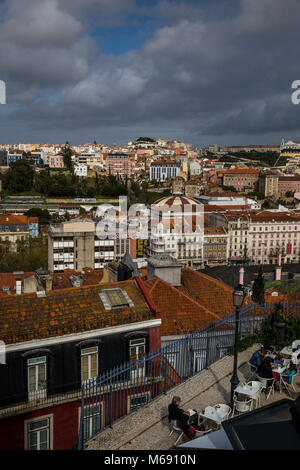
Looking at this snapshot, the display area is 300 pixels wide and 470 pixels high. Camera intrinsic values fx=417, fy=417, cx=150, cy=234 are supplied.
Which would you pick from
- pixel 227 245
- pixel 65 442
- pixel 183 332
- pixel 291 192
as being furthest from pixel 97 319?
pixel 291 192

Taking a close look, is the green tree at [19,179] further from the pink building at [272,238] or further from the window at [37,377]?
the window at [37,377]

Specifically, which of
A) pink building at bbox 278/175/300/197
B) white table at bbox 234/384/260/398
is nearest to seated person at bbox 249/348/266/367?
white table at bbox 234/384/260/398

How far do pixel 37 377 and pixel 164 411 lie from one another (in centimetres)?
260

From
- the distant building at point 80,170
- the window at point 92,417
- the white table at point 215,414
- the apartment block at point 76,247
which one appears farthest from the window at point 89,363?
the distant building at point 80,170

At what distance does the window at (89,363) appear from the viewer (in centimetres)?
815

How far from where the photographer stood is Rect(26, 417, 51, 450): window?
7.58m

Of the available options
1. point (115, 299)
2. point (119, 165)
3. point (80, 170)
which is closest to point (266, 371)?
point (115, 299)

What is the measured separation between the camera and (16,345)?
7555 mm

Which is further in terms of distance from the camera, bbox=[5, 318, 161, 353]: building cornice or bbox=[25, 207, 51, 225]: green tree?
bbox=[25, 207, 51, 225]: green tree

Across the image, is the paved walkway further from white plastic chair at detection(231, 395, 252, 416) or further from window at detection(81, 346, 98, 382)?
window at detection(81, 346, 98, 382)

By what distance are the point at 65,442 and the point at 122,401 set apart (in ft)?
4.12

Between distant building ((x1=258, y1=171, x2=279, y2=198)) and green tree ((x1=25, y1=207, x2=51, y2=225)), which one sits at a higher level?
distant building ((x1=258, y1=171, x2=279, y2=198))

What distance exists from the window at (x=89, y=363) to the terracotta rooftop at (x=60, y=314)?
446mm

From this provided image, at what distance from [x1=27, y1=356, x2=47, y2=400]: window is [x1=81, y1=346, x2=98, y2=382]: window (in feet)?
2.45
